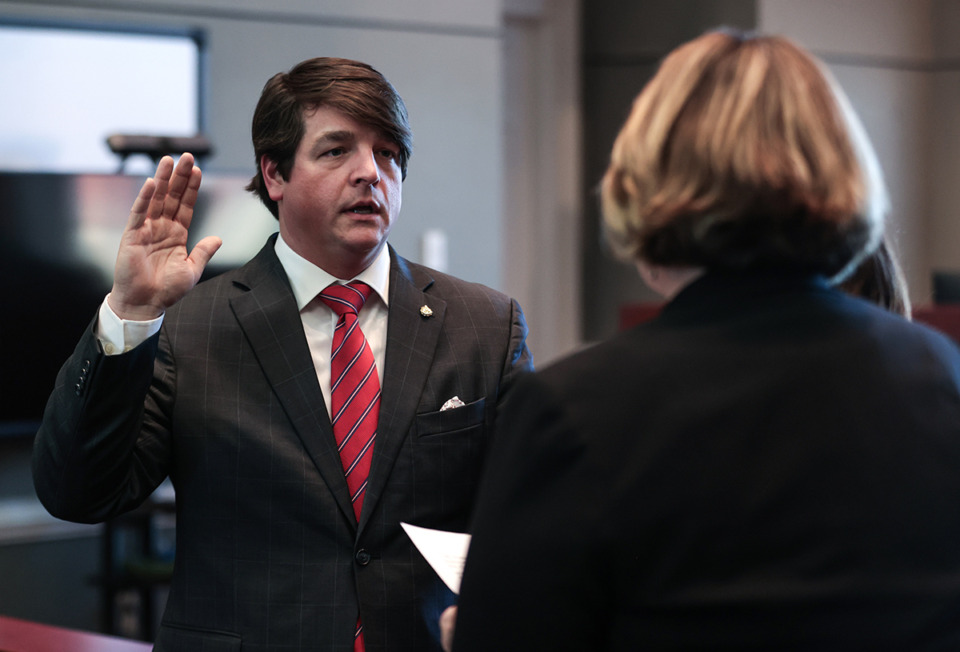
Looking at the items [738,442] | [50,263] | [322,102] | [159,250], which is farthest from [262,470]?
[50,263]

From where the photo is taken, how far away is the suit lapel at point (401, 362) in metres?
1.55

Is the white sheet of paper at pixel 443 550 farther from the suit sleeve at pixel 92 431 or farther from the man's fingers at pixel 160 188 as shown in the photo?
the man's fingers at pixel 160 188

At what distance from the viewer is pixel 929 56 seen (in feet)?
20.4

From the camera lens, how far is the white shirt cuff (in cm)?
143

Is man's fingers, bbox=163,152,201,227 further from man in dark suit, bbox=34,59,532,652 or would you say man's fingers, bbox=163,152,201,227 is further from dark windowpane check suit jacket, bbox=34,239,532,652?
dark windowpane check suit jacket, bbox=34,239,532,652

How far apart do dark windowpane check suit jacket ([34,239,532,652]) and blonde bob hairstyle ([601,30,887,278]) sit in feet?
2.38

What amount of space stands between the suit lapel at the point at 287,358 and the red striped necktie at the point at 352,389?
0.03 m

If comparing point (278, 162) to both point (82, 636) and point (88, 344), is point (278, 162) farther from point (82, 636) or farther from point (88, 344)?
point (82, 636)

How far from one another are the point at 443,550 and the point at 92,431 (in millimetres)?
507

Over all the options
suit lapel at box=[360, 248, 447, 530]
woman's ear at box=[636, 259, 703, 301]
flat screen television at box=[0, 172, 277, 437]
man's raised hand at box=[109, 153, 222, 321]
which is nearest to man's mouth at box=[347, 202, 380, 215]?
suit lapel at box=[360, 248, 447, 530]

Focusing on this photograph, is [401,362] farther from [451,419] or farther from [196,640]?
[196,640]

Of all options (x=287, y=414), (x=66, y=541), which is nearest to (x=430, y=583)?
(x=287, y=414)

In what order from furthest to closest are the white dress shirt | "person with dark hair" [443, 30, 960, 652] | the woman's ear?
the white dress shirt, the woman's ear, "person with dark hair" [443, 30, 960, 652]

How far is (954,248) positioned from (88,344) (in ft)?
18.9
